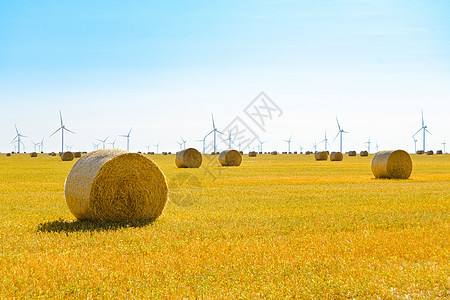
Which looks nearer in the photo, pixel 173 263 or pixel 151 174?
pixel 173 263

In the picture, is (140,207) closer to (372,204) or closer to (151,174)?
(151,174)

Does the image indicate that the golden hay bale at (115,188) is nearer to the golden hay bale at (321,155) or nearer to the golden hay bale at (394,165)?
the golden hay bale at (394,165)

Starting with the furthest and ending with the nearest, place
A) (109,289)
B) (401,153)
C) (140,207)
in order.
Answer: (401,153)
(140,207)
(109,289)

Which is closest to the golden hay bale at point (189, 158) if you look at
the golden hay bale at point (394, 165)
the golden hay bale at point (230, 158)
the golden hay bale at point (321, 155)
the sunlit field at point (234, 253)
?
the golden hay bale at point (230, 158)

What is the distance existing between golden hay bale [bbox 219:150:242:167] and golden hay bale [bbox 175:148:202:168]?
15.1ft

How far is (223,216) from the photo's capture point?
11.8 metres

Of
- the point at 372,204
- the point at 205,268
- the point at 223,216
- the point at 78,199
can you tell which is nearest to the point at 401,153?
the point at 372,204

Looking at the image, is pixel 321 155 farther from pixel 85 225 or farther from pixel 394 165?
pixel 85 225

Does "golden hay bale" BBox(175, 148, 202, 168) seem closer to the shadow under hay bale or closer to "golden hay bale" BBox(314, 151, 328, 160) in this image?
the shadow under hay bale

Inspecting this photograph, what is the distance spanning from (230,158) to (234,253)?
118 ft

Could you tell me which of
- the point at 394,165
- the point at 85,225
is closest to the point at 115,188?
the point at 85,225

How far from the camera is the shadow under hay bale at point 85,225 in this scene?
10.2 m

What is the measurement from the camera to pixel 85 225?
10898 millimetres

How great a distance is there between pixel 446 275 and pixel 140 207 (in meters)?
7.92
